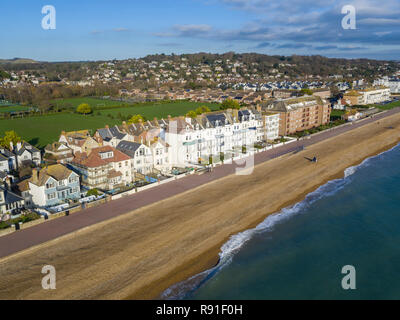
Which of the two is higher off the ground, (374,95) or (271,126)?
(374,95)

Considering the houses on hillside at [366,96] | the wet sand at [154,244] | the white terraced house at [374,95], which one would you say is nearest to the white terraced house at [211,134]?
the wet sand at [154,244]

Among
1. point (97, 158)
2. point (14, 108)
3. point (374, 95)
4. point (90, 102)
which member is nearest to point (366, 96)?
point (374, 95)

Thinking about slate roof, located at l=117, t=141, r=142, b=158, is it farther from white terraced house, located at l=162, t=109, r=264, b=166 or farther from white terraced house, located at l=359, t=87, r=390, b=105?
white terraced house, located at l=359, t=87, r=390, b=105

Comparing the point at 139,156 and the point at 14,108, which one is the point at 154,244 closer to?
the point at 139,156

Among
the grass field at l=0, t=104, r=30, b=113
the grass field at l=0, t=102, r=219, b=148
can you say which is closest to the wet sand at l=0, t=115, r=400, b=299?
the grass field at l=0, t=102, r=219, b=148
